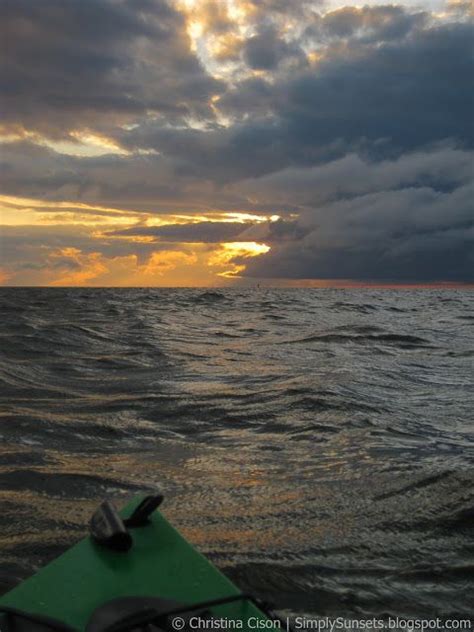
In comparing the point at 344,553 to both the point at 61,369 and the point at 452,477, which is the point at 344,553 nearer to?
the point at 452,477

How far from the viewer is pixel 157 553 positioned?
2.65m

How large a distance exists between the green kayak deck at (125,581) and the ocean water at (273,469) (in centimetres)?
84

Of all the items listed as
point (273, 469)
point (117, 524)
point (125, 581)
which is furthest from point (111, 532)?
point (273, 469)

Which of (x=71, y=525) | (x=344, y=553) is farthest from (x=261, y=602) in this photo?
(x=71, y=525)

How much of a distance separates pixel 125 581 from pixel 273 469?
3.29 meters

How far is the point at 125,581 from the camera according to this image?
242 cm

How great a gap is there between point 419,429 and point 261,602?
18.6ft

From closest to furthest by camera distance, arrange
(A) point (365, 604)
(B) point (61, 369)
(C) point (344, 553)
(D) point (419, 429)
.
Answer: (A) point (365, 604)
(C) point (344, 553)
(D) point (419, 429)
(B) point (61, 369)

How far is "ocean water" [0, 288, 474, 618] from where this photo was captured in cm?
351

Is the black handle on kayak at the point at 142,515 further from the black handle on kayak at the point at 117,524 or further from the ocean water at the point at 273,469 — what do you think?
the ocean water at the point at 273,469

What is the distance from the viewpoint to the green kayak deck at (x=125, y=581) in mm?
2227

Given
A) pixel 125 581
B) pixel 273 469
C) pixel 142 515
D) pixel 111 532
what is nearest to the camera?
pixel 125 581

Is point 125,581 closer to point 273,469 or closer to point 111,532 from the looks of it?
point 111,532

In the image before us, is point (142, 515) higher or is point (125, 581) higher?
point (142, 515)
